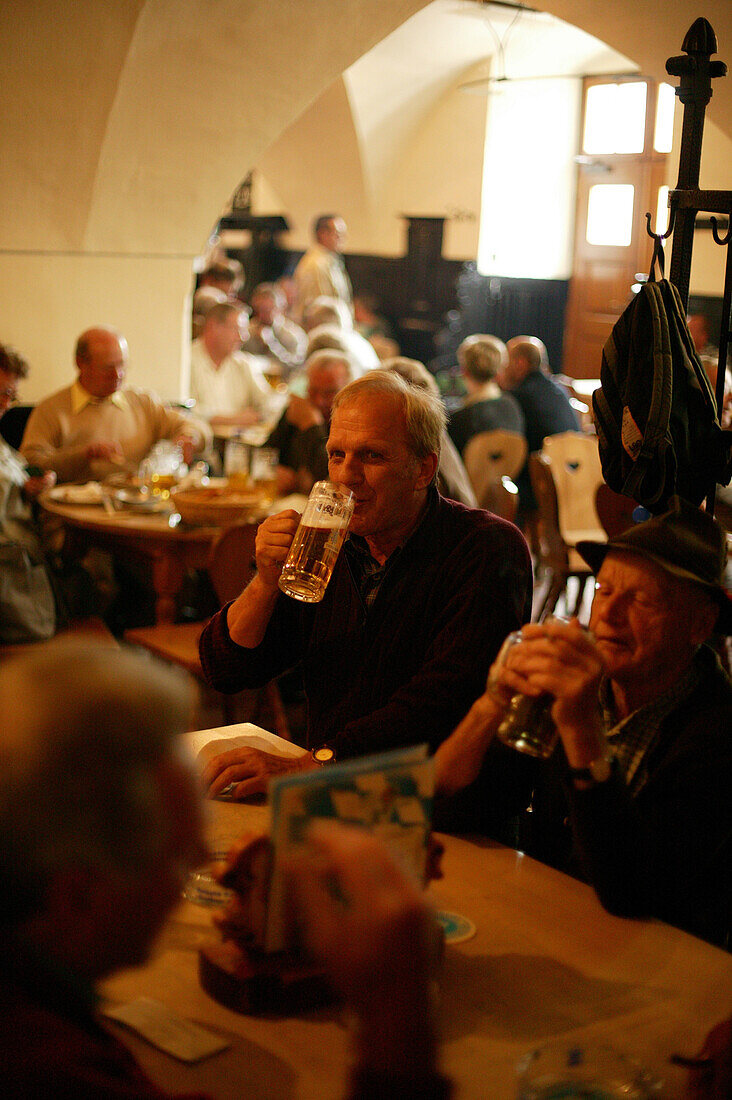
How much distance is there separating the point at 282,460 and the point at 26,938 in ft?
14.2

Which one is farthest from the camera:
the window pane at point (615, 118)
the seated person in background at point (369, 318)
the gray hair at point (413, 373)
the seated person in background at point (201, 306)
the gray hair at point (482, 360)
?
the seated person in background at point (369, 318)

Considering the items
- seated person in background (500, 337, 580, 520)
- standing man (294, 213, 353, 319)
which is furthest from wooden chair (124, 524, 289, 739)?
standing man (294, 213, 353, 319)

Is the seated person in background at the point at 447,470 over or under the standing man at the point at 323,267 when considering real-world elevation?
under

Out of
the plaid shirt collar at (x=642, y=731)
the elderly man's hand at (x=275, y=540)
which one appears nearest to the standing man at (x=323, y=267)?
the elderly man's hand at (x=275, y=540)

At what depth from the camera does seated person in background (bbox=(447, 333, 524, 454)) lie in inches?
238

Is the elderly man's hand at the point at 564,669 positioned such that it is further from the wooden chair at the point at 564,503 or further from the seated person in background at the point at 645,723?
the wooden chair at the point at 564,503

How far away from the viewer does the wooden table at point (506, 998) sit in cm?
118

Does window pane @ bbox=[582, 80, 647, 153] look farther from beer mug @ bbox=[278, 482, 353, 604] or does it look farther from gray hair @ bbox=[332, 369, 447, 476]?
beer mug @ bbox=[278, 482, 353, 604]

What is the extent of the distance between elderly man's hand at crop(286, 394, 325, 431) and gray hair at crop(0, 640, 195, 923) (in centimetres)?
410

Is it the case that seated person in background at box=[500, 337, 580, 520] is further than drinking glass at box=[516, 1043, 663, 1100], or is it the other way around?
seated person in background at box=[500, 337, 580, 520]

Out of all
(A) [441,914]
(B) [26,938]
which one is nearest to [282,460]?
(A) [441,914]

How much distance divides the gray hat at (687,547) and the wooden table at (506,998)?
1.60 feet

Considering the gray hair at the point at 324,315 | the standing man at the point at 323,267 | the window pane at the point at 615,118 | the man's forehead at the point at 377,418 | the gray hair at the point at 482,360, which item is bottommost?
the man's forehead at the point at 377,418

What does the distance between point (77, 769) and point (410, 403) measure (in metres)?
1.52
